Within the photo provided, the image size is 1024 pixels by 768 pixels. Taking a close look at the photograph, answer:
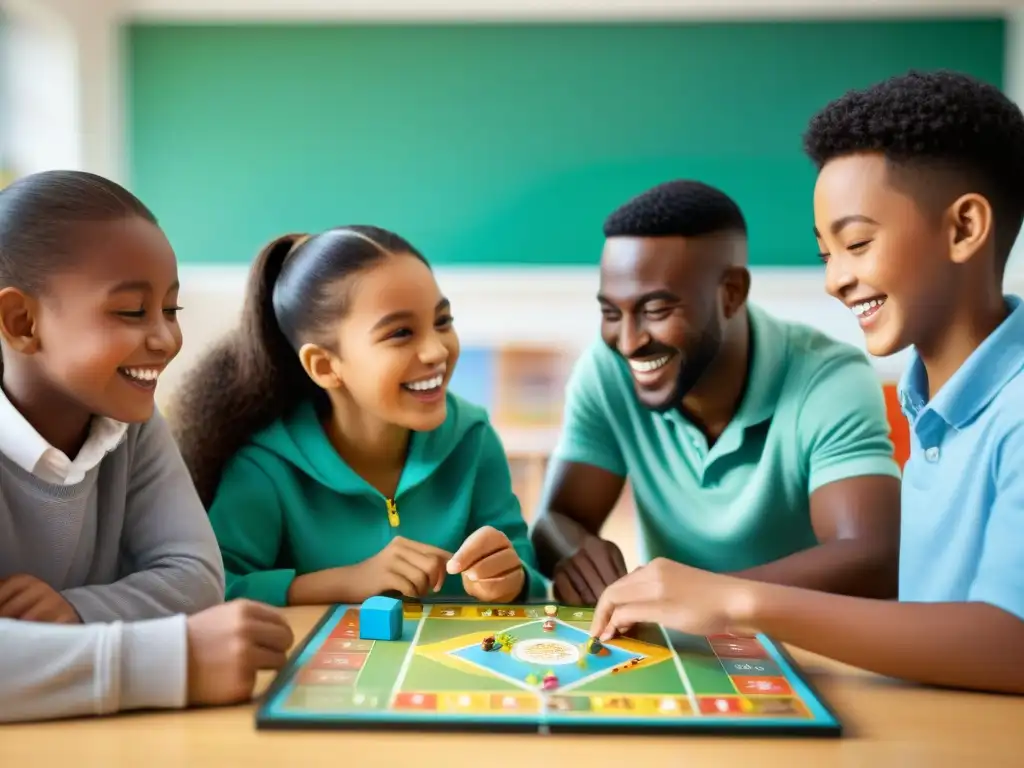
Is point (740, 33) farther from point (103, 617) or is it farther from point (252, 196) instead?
point (103, 617)

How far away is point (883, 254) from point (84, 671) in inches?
28.1

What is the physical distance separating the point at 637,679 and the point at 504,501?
51 centimetres

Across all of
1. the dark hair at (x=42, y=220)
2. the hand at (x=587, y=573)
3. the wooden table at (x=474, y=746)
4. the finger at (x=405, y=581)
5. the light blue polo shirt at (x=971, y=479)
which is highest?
the dark hair at (x=42, y=220)

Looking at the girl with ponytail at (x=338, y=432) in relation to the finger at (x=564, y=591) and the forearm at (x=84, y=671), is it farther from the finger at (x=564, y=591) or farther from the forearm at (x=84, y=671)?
the forearm at (x=84, y=671)

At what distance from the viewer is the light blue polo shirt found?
0.78m

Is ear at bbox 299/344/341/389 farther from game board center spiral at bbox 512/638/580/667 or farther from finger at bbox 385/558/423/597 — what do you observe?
game board center spiral at bbox 512/638/580/667

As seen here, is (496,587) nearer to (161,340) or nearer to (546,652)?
(546,652)

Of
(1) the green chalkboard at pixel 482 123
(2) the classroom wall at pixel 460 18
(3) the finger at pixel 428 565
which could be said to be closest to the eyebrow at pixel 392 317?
(3) the finger at pixel 428 565

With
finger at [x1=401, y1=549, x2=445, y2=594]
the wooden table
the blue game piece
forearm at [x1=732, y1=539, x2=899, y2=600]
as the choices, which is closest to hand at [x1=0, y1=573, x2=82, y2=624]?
the wooden table

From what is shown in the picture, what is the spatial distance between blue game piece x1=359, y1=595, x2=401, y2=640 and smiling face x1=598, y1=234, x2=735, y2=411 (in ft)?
1.74

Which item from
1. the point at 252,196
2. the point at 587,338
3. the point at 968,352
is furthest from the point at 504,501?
the point at 252,196

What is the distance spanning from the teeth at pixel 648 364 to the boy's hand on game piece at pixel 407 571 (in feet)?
1.26

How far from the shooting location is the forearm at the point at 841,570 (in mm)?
1103

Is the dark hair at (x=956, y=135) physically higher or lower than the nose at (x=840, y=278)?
higher
